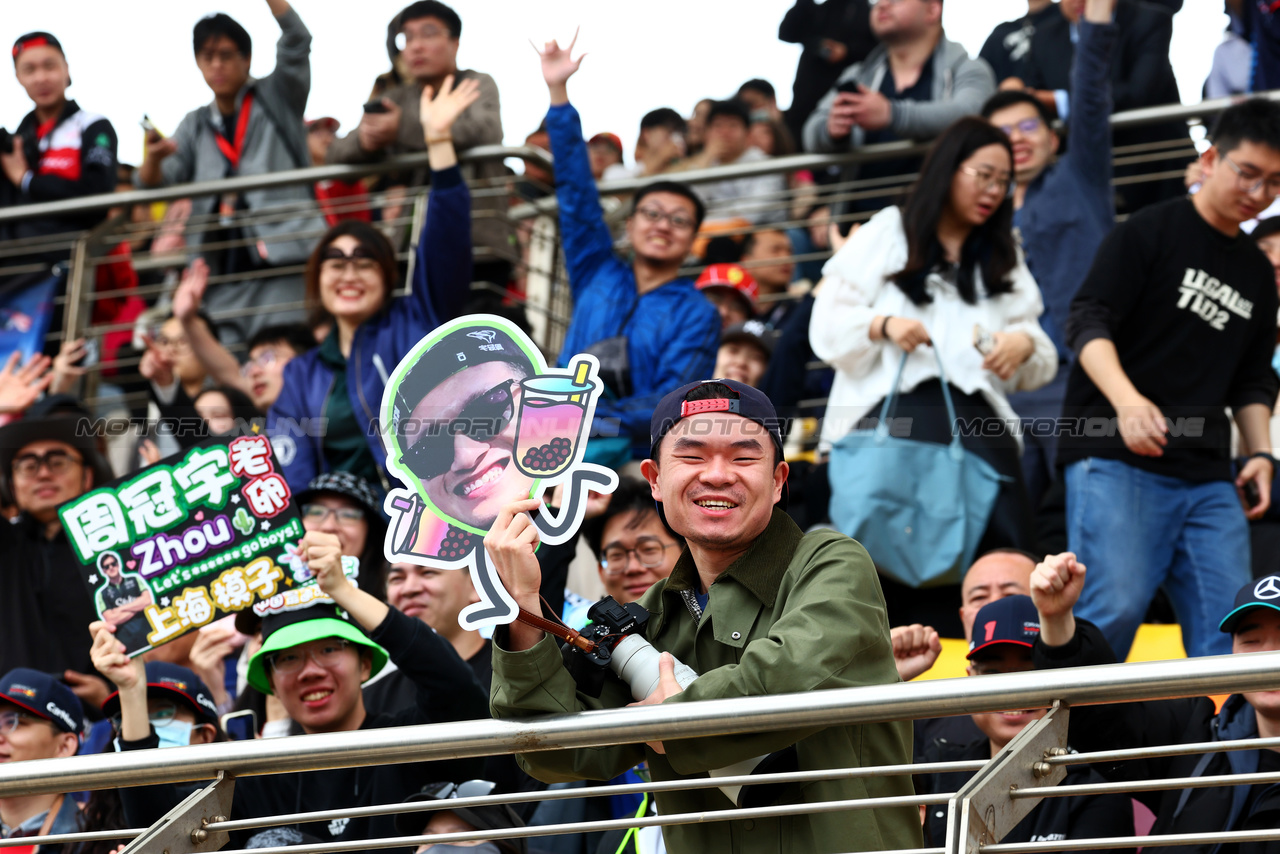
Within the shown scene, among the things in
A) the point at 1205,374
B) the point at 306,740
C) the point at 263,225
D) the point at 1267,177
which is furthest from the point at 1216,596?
the point at 263,225

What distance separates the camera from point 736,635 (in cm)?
292

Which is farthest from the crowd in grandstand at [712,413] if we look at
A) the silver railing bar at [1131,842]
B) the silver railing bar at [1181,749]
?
the silver railing bar at [1181,749]

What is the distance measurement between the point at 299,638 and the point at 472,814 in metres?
0.93

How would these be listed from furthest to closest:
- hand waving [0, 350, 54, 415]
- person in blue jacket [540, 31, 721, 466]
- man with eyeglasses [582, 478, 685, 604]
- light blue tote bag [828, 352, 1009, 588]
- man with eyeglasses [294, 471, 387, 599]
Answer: hand waving [0, 350, 54, 415]
person in blue jacket [540, 31, 721, 466]
man with eyeglasses [294, 471, 387, 599]
light blue tote bag [828, 352, 1009, 588]
man with eyeglasses [582, 478, 685, 604]

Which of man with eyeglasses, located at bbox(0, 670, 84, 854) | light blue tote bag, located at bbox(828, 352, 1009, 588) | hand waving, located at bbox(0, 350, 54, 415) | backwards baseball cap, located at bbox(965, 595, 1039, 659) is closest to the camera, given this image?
backwards baseball cap, located at bbox(965, 595, 1039, 659)

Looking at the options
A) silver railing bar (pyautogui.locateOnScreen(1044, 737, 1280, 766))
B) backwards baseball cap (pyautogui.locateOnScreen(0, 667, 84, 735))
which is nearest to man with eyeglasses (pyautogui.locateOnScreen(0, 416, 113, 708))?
backwards baseball cap (pyautogui.locateOnScreen(0, 667, 84, 735))

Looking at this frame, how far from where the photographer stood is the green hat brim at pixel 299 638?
4.48 m

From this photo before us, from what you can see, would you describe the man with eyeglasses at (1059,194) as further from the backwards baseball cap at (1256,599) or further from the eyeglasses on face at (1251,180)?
the backwards baseball cap at (1256,599)

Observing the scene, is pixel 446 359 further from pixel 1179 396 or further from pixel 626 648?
pixel 1179 396

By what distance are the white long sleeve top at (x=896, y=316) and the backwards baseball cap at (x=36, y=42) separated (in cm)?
463

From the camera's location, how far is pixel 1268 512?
564cm

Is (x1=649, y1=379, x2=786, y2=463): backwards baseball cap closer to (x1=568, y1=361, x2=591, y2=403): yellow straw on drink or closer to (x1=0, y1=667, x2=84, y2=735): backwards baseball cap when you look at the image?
(x1=568, y1=361, x2=591, y2=403): yellow straw on drink

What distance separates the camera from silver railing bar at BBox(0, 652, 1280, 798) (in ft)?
8.47

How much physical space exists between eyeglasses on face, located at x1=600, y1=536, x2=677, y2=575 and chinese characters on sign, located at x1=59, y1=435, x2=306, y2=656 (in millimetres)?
1069
